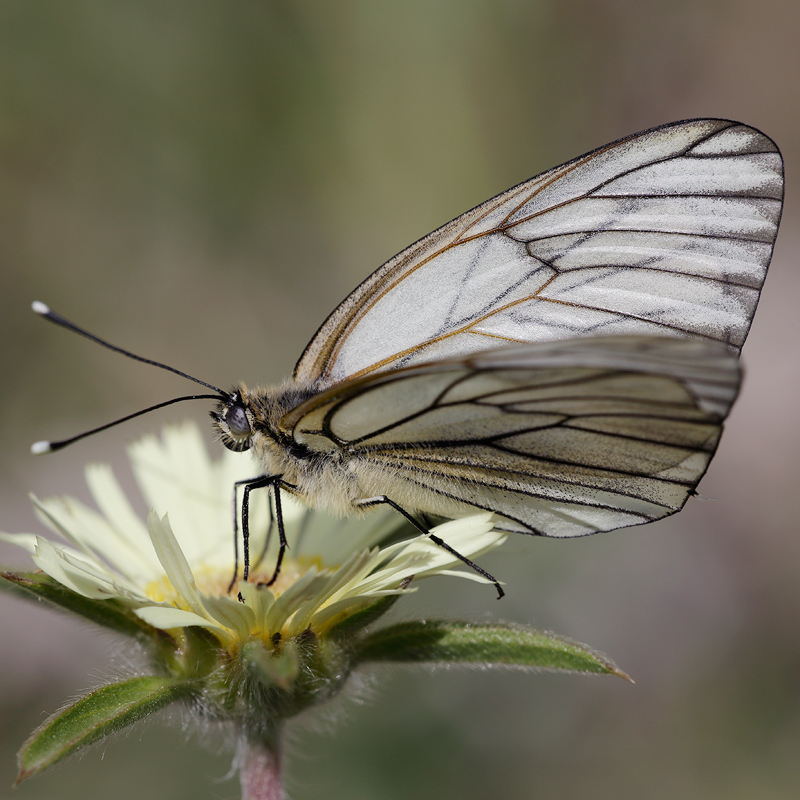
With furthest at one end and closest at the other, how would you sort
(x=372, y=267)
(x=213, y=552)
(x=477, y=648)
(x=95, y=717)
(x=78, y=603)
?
(x=372, y=267) → (x=213, y=552) → (x=78, y=603) → (x=477, y=648) → (x=95, y=717)

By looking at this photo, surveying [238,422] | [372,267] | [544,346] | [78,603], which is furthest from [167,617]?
[372,267]

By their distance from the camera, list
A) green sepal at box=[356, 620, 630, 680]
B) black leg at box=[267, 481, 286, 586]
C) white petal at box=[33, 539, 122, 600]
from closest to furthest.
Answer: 1. green sepal at box=[356, 620, 630, 680]
2. white petal at box=[33, 539, 122, 600]
3. black leg at box=[267, 481, 286, 586]

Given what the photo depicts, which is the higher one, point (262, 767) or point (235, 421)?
point (235, 421)

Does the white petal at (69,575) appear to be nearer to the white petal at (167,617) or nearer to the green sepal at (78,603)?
the green sepal at (78,603)

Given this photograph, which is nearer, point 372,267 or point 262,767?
point 262,767

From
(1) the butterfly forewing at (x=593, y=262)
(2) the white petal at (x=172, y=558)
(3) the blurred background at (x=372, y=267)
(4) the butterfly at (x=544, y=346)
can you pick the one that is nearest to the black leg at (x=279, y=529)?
(4) the butterfly at (x=544, y=346)

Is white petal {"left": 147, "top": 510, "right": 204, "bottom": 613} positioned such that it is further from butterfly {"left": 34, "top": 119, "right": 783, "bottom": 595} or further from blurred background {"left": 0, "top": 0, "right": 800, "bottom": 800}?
blurred background {"left": 0, "top": 0, "right": 800, "bottom": 800}

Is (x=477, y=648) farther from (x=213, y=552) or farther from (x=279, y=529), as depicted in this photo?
(x=213, y=552)

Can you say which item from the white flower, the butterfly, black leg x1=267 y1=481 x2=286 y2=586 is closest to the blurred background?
the white flower
